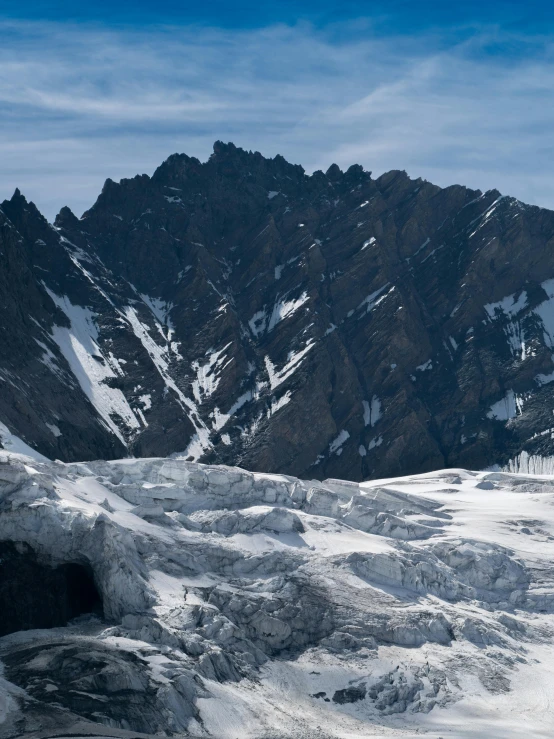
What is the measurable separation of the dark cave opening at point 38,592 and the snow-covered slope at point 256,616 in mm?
318

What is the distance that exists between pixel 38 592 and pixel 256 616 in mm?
21775

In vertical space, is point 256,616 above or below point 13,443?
below

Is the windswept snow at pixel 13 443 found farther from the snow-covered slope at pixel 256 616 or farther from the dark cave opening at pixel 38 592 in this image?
the dark cave opening at pixel 38 592

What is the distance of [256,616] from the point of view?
130375 millimetres

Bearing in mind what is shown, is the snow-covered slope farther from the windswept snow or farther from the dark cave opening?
the windswept snow

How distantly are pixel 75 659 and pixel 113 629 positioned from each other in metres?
9.57

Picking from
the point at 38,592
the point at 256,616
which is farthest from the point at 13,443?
the point at 256,616

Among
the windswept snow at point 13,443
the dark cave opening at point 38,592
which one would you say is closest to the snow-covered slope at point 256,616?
the dark cave opening at point 38,592

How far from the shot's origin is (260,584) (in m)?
137

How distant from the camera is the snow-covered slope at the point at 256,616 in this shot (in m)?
111

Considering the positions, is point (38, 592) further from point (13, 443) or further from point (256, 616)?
point (13, 443)

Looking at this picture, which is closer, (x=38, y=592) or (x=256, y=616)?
(x=38, y=592)

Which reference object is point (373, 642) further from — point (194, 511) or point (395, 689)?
point (194, 511)

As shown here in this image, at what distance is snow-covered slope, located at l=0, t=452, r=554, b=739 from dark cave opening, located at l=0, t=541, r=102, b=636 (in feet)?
1.04
